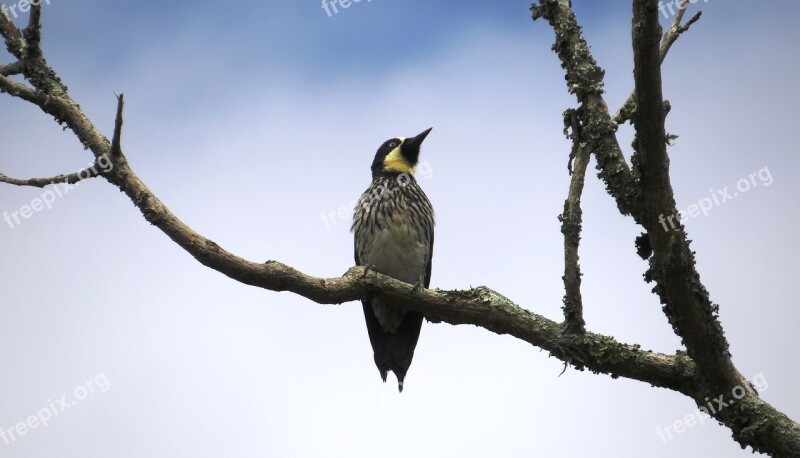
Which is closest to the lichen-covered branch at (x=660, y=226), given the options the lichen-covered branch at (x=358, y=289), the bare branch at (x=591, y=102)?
the bare branch at (x=591, y=102)

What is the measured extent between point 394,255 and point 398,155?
1.35 meters

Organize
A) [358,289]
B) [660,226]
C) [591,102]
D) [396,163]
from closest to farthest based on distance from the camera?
[660,226], [591,102], [358,289], [396,163]

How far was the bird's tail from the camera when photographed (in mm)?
6168

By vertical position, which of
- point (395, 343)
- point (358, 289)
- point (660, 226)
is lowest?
point (660, 226)

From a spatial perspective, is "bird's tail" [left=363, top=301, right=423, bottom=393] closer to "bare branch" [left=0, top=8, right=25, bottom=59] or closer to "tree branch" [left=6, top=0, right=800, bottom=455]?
"tree branch" [left=6, top=0, right=800, bottom=455]

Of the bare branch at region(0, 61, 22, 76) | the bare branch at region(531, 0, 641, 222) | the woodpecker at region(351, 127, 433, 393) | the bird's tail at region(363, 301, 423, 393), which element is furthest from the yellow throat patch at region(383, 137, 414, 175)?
the bare branch at region(0, 61, 22, 76)

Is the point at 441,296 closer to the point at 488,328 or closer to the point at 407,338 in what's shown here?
the point at 488,328

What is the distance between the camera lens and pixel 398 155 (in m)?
7.21

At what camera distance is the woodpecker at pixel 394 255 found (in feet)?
20.2

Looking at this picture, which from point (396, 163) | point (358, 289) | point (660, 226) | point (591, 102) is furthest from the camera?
point (396, 163)

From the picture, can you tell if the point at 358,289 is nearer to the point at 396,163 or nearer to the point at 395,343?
the point at 395,343

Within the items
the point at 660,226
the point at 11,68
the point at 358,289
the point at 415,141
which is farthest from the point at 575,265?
the point at 415,141

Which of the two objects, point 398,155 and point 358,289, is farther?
point 398,155

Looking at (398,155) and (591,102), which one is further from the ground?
(398,155)
